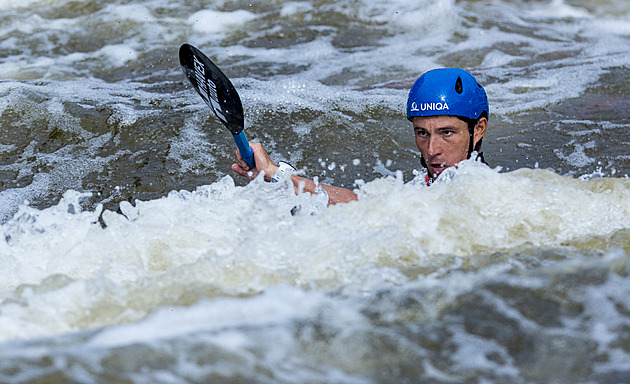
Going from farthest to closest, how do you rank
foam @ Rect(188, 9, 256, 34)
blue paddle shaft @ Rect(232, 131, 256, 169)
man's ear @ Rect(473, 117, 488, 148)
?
foam @ Rect(188, 9, 256, 34) < man's ear @ Rect(473, 117, 488, 148) < blue paddle shaft @ Rect(232, 131, 256, 169)

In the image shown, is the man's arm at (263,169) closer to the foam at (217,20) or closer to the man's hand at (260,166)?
the man's hand at (260,166)

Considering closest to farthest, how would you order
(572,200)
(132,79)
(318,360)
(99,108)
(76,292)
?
(318,360)
(76,292)
(572,200)
(99,108)
(132,79)

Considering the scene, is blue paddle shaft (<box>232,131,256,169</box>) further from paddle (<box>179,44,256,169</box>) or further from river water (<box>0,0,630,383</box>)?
river water (<box>0,0,630,383</box>)

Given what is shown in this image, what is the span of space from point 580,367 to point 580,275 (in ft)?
1.52

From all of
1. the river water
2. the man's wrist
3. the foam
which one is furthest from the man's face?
the foam

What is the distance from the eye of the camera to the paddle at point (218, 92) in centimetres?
325

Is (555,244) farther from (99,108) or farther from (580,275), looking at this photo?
(99,108)

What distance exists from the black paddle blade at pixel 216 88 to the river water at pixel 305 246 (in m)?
0.34

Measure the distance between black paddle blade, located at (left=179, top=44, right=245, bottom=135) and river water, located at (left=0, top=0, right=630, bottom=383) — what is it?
340 millimetres

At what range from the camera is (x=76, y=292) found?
2.35 m

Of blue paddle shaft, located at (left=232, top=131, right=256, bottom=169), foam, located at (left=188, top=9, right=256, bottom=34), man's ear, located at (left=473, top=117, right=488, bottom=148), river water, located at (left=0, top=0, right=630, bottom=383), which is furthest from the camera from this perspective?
foam, located at (left=188, top=9, right=256, bottom=34)

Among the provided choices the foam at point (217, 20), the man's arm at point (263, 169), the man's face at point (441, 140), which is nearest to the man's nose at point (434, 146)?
the man's face at point (441, 140)

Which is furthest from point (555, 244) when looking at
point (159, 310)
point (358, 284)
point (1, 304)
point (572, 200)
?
point (1, 304)

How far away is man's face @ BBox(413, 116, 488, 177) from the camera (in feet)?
11.7
